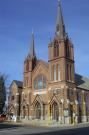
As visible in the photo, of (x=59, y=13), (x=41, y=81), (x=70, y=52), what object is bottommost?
(x=41, y=81)

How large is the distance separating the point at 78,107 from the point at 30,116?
14065 millimetres

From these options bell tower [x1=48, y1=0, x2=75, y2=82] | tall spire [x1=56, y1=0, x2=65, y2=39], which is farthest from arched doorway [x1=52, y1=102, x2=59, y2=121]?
tall spire [x1=56, y1=0, x2=65, y2=39]

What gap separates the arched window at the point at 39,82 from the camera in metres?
71.4

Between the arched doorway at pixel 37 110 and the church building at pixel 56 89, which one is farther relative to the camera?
the arched doorway at pixel 37 110

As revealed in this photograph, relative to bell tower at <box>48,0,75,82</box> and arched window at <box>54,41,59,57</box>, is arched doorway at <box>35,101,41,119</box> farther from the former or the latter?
arched window at <box>54,41,59,57</box>

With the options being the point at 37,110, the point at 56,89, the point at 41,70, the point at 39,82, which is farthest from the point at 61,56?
the point at 37,110

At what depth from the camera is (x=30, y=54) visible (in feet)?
261

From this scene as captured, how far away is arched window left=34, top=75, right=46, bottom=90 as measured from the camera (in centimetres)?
7139

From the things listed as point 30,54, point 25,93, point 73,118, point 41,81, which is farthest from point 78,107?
point 30,54

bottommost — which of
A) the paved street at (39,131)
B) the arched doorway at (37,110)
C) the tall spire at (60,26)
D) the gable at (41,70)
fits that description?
the paved street at (39,131)

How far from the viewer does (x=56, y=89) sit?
2598 inches

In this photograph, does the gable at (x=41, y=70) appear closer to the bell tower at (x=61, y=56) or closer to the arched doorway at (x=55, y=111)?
the bell tower at (x=61, y=56)

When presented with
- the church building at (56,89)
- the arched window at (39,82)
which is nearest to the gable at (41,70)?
the church building at (56,89)

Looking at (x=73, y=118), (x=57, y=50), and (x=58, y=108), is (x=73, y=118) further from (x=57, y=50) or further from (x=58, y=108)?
(x=57, y=50)
